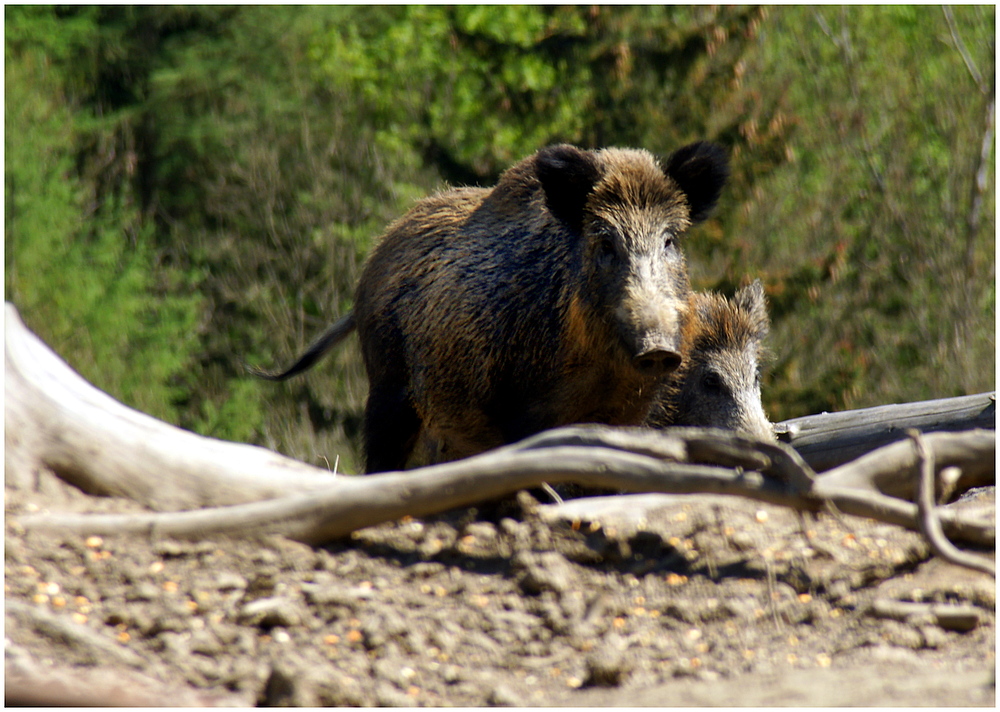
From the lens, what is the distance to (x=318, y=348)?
26.0 feet

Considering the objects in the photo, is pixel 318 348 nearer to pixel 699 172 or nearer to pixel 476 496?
pixel 699 172

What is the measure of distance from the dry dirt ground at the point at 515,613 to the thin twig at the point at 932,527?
0.14 metres

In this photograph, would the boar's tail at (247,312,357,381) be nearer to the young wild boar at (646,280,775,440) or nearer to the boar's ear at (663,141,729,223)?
the young wild boar at (646,280,775,440)

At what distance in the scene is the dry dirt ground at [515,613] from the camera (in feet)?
11.0

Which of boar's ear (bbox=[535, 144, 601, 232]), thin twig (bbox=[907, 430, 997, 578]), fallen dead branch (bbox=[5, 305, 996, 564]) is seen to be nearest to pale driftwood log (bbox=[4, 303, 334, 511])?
fallen dead branch (bbox=[5, 305, 996, 564])

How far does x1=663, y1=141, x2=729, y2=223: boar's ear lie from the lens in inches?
252

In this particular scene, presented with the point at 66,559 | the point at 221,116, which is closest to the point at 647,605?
the point at 66,559

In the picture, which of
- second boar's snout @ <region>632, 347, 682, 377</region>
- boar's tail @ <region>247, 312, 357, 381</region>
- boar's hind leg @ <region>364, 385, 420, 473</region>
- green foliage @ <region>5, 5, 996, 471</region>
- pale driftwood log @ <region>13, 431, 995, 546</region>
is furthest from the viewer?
green foliage @ <region>5, 5, 996, 471</region>

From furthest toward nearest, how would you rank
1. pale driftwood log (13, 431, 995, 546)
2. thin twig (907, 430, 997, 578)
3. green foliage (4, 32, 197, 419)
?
green foliage (4, 32, 197, 419)
pale driftwood log (13, 431, 995, 546)
thin twig (907, 430, 997, 578)

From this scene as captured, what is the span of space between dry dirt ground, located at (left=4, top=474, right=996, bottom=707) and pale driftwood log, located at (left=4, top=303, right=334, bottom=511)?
106 millimetres

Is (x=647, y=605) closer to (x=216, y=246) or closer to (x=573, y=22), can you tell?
(x=573, y=22)

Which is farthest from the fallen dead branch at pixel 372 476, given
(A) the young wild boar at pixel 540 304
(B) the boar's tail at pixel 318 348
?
(B) the boar's tail at pixel 318 348

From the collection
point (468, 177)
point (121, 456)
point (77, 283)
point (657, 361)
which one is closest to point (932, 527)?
point (657, 361)

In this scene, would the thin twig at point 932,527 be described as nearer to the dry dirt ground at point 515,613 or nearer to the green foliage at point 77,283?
the dry dirt ground at point 515,613
